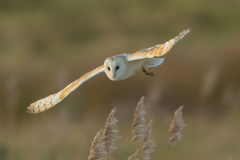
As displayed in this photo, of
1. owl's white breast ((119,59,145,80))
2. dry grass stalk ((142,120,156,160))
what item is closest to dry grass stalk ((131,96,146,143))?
dry grass stalk ((142,120,156,160))

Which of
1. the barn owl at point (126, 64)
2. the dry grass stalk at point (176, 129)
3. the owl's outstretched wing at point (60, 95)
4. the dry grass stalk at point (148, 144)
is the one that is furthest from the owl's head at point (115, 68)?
the dry grass stalk at point (176, 129)

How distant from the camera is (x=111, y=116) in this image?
205 cm

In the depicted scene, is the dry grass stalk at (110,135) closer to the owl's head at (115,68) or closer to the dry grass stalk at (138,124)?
the dry grass stalk at (138,124)

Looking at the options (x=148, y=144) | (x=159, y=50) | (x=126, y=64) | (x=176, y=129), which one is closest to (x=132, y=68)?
(x=126, y=64)

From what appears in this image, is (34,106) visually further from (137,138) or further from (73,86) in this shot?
(137,138)

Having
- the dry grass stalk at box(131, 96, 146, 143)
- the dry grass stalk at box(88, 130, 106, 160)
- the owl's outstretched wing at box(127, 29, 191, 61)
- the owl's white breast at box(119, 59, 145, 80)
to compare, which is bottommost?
the dry grass stalk at box(88, 130, 106, 160)

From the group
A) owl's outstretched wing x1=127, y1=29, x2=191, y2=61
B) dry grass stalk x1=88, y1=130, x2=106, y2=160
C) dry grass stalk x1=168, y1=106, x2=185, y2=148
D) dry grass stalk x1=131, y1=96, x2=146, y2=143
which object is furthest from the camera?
dry grass stalk x1=168, y1=106, x2=185, y2=148

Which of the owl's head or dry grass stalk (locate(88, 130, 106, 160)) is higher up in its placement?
the owl's head

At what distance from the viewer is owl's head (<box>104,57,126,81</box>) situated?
2.00 m

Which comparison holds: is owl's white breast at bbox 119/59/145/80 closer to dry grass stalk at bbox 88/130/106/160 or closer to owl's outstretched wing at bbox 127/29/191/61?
owl's outstretched wing at bbox 127/29/191/61

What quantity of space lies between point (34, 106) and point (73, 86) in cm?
35

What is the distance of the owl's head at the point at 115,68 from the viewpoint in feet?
6.56

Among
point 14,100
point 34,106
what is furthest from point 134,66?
point 14,100

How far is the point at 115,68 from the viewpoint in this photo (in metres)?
2.02
